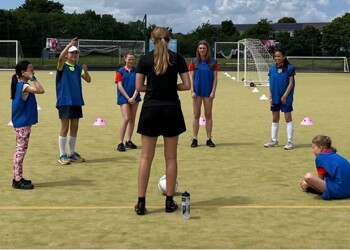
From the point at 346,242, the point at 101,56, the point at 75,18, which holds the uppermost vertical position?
the point at 75,18

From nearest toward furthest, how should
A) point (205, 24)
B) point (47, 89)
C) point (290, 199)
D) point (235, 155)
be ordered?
1. point (290, 199)
2. point (235, 155)
3. point (47, 89)
4. point (205, 24)

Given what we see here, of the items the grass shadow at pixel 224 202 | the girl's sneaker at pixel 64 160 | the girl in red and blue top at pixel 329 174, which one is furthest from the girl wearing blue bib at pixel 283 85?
the girl's sneaker at pixel 64 160

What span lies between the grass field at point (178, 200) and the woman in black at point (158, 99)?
0.65 meters

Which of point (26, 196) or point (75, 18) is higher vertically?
point (75, 18)

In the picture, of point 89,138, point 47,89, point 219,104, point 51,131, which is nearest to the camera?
point 89,138

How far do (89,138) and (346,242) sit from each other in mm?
6871

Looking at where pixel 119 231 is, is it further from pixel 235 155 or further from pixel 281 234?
pixel 235 155

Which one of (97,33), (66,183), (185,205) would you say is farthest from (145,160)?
(97,33)

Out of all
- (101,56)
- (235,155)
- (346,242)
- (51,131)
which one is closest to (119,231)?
(346,242)

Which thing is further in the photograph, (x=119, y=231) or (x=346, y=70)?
(x=346, y=70)

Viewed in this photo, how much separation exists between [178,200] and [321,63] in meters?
46.6

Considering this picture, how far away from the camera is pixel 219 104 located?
18.0 m

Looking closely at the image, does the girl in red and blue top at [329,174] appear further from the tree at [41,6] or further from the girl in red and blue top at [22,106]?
the tree at [41,6]

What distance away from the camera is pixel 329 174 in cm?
625
